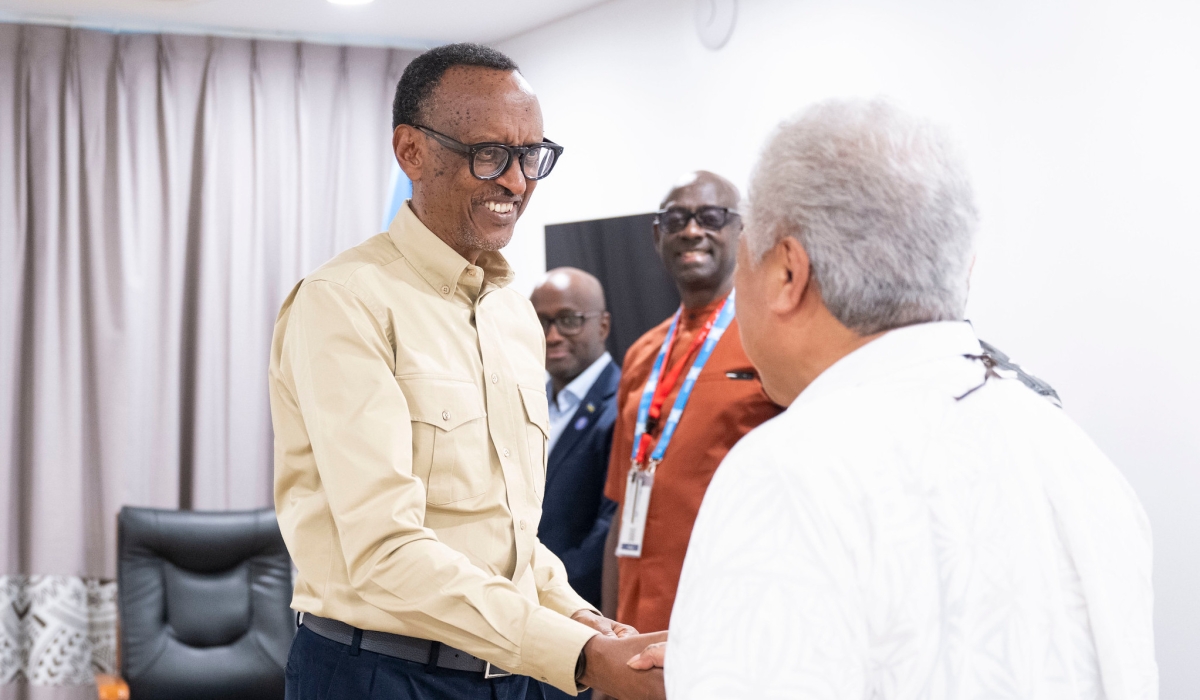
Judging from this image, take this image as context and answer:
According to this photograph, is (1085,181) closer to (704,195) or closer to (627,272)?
(704,195)

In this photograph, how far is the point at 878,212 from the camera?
2.84 ft

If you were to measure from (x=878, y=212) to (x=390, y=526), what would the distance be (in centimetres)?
85

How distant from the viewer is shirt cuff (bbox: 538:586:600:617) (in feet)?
5.61

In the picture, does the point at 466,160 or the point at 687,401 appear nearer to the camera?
the point at 466,160

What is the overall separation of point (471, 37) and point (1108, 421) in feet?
11.9

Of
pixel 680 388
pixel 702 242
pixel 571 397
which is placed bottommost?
pixel 571 397

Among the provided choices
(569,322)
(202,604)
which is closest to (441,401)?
(569,322)

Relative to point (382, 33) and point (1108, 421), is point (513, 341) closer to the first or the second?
point (1108, 421)

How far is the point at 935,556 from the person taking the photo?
2.59ft

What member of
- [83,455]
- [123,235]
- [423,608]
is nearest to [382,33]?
[123,235]

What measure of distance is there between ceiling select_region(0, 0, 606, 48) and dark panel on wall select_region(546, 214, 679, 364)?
108 centimetres

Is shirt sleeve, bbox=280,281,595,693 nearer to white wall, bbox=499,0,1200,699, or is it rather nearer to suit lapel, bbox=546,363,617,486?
white wall, bbox=499,0,1200,699

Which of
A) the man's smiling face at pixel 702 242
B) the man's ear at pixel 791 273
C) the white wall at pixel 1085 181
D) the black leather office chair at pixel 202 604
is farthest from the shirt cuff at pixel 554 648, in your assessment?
the black leather office chair at pixel 202 604

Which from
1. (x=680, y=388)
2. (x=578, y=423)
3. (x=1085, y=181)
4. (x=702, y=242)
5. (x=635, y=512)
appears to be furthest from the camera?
(x=578, y=423)
